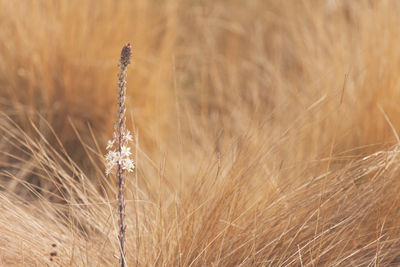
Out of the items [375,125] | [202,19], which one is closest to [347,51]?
[375,125]

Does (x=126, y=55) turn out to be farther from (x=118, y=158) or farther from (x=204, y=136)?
(x=204, y=136)

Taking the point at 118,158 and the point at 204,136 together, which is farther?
the point at 204,136

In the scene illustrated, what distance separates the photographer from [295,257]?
1.60m

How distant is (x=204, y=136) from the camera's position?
8.66 ft

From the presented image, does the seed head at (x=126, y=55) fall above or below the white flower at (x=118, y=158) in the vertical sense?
above

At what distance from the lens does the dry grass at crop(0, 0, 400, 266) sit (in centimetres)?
162

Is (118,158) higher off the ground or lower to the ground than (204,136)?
lower

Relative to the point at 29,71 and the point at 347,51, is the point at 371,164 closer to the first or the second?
the point at 347,51

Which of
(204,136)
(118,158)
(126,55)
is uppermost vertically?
(204,136)

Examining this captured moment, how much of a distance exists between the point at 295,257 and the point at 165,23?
6.36 ft

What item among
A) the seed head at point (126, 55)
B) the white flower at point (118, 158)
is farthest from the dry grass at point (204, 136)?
the seed head at point (126, 55)

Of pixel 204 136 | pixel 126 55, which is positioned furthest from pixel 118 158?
pixel 204 136

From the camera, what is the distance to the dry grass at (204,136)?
1.62 metres

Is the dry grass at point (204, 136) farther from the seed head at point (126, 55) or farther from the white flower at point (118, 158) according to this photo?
the seed head at point (126, 55)
